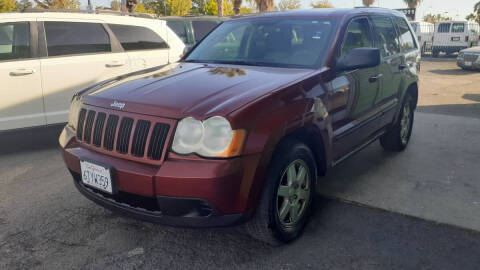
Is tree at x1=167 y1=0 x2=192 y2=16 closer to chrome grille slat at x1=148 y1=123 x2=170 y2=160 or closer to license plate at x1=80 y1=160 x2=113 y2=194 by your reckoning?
license plate at x1=80 y1=160 x2=113 y2=194

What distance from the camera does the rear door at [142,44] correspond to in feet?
18.5

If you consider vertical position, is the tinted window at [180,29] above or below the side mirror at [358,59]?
above

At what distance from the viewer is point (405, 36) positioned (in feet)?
16.3

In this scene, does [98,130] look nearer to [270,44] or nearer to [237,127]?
[237,127]

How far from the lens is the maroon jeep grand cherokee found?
2.35m

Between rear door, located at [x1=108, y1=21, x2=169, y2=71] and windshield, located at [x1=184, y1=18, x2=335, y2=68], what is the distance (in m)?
1.83

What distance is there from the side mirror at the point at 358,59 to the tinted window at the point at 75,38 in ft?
11.3

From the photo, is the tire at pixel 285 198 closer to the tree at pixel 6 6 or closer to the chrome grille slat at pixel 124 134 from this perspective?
the chrome grille slat at pixel 124 134

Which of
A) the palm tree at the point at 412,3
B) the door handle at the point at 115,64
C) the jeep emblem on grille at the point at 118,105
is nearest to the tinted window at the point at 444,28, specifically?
the door handle at the point at 115,64

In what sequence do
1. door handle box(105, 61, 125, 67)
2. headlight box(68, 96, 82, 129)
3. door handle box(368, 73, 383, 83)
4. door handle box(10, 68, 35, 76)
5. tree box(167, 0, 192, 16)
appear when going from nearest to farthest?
headlight box(68, 96, 82, 129) → door handle box(368, 73, 383, 83) → door handle box(10, 68, 35, 76) → door handle box(105, 61, 125, 67) → tree box(167, 0, 192, 16)

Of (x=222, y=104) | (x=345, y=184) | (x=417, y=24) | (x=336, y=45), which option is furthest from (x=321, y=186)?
(x=417, y=24)

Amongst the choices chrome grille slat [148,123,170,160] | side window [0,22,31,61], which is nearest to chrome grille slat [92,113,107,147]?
chrome grille slat [148,123,170,160]

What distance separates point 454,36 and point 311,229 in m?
21.8

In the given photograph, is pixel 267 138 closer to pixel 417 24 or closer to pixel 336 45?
pixel 336 45
